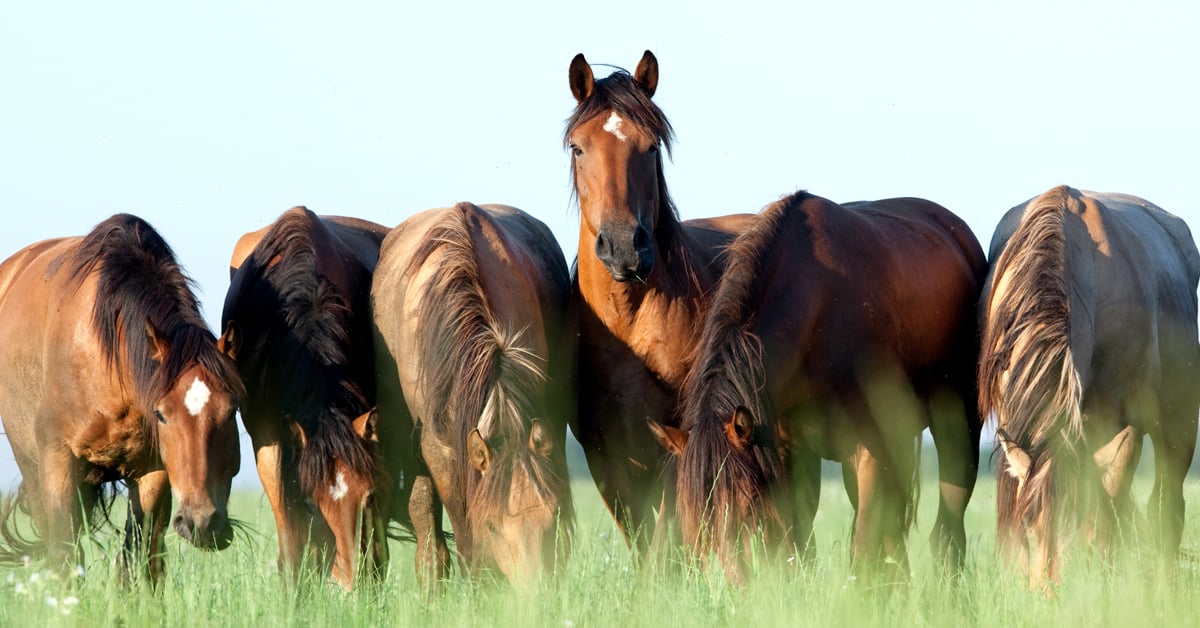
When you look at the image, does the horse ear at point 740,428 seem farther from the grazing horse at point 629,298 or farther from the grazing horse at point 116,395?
the grazing horse at point 116,395

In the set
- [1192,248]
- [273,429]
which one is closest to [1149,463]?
[1192,248]

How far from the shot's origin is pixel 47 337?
6594mm

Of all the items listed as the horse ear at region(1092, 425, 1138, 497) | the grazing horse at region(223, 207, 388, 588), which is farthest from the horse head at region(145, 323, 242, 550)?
the horse ear at region(1092, 425, 1138, 497)

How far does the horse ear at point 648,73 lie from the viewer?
6.75 metres

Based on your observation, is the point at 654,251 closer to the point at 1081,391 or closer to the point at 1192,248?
the point at 1081,391

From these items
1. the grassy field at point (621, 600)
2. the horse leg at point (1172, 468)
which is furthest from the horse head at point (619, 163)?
the horse leg at point (1172, 468)

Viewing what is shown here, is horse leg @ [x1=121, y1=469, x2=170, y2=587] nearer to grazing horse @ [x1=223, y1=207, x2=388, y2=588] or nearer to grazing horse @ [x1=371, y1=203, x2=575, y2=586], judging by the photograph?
grazing horse @ [x1=223, y1=207, x2=388, y2=588]

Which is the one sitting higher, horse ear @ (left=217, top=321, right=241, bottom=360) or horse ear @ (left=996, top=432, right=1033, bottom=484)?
horse ear @ (left=217, top=321, right=241, bottom=360)

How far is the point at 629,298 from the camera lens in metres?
6.57

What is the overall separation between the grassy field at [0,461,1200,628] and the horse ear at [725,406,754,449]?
22.1 inches

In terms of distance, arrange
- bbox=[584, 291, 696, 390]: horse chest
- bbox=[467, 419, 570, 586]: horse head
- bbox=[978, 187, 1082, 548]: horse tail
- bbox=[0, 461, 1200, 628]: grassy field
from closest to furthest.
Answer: bbox=[0, 461, 1200, 628]: grassy field → bbox=[467, 419, 570, 586]: horse head → bbox=[978, 187, 1082, 548]: horse tail → bbox=[584, 291, 696, 390]: horse chest

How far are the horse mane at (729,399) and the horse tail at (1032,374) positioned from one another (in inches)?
38.9

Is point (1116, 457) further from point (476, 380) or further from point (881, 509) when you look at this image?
point (476, 380)

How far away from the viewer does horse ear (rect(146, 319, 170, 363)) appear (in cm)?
584
